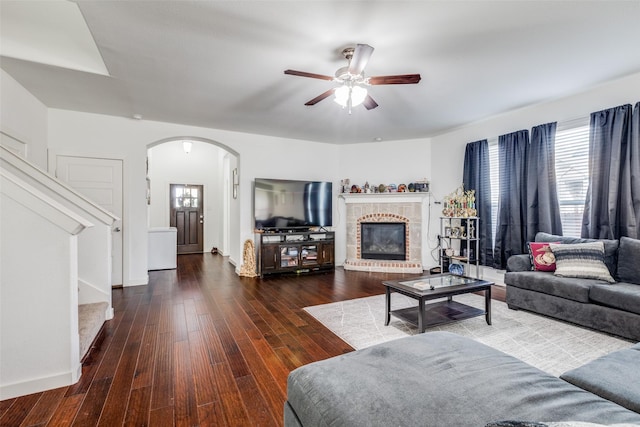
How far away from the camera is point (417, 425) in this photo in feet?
2.98

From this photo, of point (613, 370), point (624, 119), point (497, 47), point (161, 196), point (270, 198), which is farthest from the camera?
point (161, 196)

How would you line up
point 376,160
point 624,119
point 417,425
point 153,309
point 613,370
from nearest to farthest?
1. point 417,425
2. point 613,370
3. point 624,119
4. point 153,309
5. point 376,160

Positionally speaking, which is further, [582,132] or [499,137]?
[499,137]

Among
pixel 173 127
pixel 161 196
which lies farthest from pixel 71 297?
pixel 161 196

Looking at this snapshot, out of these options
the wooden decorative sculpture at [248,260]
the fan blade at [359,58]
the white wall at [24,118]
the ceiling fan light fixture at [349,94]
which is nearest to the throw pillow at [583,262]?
the ceiling fan light fixture at [349,94]

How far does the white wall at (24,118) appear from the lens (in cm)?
314

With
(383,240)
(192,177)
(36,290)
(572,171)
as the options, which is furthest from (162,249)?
(572,171)

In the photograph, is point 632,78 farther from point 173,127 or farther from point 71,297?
point 173,127

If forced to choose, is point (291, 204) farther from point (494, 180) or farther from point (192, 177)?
point (192, 177)

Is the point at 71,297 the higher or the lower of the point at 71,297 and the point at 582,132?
the lower

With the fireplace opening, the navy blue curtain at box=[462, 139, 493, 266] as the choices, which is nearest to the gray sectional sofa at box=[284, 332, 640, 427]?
the navy blue curtain at box=[462, 139, 493, 266]

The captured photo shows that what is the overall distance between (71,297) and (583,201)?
5.32 meters

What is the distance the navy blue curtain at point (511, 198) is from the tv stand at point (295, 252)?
9.28ft

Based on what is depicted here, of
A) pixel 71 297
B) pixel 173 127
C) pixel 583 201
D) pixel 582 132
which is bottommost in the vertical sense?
pixel 71 297
